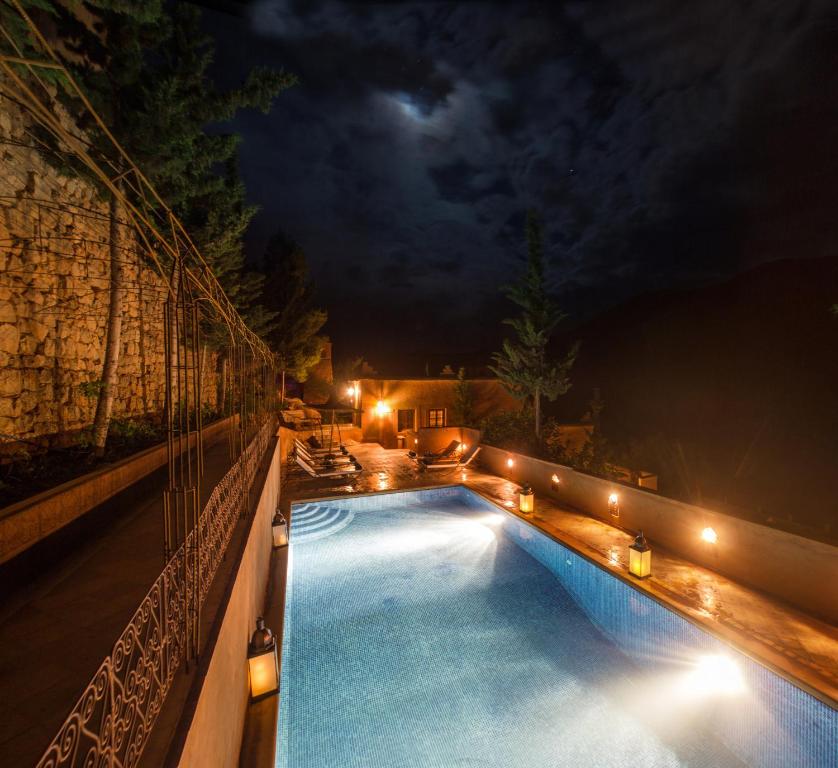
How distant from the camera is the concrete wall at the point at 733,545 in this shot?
5.09 m

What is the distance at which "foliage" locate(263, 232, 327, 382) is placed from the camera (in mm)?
22922

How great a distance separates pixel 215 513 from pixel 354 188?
27.7 m

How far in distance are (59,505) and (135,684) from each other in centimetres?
444

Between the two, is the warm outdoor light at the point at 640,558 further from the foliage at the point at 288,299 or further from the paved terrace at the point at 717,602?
the foliage at the point at 288,299

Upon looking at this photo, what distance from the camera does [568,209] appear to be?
27141 mm

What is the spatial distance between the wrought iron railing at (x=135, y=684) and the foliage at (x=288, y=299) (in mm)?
21003

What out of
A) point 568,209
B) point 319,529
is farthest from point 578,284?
point 319,529

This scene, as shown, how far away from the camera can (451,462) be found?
44.2ft

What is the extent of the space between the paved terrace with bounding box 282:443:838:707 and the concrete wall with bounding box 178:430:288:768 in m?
5.18

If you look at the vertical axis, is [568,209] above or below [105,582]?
above

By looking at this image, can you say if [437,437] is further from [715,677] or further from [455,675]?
[715,677]

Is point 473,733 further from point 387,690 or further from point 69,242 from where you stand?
point 69,242

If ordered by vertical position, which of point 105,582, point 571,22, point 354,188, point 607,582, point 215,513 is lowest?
point 607,582

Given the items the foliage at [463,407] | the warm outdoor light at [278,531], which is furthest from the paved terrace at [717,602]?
the foliage at [463,407]
